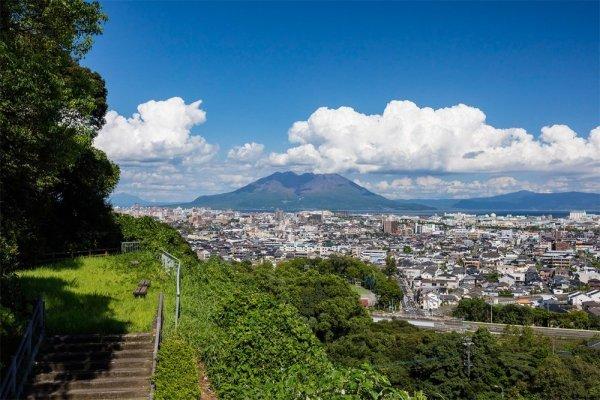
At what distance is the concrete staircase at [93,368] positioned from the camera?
277 inches

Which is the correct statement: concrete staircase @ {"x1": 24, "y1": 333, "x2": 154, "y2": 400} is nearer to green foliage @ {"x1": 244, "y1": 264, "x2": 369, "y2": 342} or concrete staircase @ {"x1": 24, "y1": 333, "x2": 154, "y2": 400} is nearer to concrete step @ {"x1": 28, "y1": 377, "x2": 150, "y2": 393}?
concrete step @ {"x1": 28, "y1": 377, "x2": 150, "y2": 393}

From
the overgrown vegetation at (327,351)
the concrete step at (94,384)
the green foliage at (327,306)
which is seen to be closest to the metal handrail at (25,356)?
the concrete step at (94,384)

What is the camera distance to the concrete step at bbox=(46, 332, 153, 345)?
26.4ft

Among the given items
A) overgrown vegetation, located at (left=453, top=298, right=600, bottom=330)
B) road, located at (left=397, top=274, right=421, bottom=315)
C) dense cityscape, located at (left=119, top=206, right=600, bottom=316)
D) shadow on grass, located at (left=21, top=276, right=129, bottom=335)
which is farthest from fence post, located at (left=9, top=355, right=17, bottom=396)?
road, located at (left=397, top=274, right=421, bottom=315)

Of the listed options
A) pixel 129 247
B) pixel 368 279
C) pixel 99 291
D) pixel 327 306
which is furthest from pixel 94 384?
pixel 368 279

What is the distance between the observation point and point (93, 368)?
7586 mm

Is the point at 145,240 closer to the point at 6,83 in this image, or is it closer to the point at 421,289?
the point at 6,83

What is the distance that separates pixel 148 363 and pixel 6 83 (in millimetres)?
4632

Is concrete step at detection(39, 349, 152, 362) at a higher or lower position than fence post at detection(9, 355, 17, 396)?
lower

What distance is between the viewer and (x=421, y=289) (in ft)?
342

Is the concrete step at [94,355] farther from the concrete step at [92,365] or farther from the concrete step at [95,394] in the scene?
the concrete step at [95,394]

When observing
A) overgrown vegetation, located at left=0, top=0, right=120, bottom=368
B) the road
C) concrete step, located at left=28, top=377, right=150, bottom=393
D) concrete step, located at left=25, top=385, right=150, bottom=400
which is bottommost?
the road

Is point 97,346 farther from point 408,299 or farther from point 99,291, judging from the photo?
point 408,299

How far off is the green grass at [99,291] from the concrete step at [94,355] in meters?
0.62
